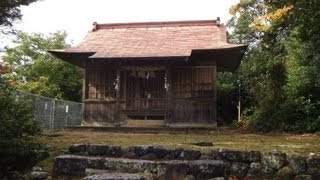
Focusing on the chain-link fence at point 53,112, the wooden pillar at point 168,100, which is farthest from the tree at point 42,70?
the wooden pillar at point 168,100

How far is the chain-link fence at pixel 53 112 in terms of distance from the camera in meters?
16.6

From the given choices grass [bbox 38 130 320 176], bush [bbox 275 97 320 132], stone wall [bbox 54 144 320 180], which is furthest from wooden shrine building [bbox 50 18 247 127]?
stone wall [bbox 54 144 320 180]

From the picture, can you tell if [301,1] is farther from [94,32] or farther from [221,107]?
[221,107]

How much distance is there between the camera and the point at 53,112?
18.6 m

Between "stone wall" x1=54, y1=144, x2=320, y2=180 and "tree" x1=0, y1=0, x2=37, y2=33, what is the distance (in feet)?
15.6

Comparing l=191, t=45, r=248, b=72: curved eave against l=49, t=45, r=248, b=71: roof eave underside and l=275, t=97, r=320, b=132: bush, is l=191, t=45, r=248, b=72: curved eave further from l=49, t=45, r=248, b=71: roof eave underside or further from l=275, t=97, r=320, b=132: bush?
l=275, t=97, r=320, b=132: bush

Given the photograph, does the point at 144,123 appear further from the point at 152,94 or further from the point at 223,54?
the point at 223,54

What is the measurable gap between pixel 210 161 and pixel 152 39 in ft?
45.3

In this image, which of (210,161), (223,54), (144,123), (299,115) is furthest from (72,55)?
(210,161)

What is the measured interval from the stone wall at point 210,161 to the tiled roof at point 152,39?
9549mm

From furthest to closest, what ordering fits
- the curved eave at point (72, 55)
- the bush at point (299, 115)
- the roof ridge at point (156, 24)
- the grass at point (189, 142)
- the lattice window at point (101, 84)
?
the roof ridge at point (156, 24), the lattice window at point (101, 84), the curved eave at point (72, 55), the bush at point (299, 115), the grass at point (189, 142)

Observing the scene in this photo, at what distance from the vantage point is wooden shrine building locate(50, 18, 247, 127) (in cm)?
1842

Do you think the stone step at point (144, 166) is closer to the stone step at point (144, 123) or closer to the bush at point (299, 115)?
the bush at point (299, 115)

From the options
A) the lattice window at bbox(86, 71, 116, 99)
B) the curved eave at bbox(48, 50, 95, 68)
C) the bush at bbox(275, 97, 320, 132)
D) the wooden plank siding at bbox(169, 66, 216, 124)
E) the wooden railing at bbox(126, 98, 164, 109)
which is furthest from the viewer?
the lattice window at bbox(86, 71, 116, 99)
